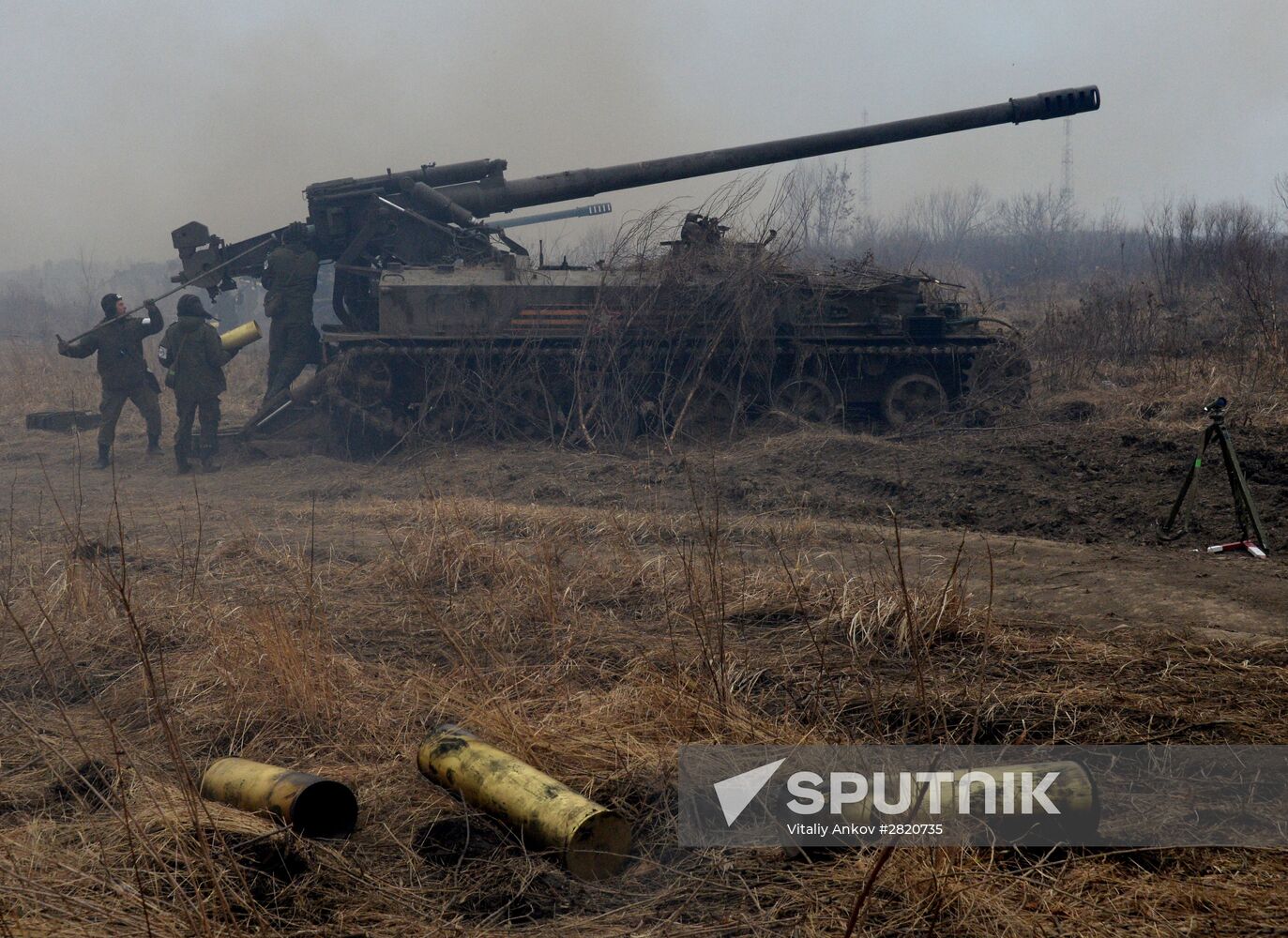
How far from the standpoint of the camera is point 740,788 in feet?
10.4

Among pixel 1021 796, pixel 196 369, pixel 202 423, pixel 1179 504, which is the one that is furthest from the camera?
pixel 202 423

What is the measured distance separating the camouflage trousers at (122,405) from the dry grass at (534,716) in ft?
19.2

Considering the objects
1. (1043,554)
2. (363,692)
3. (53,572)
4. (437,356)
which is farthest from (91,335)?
(1043,554)

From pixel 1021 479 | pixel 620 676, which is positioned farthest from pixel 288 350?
pixel 620 676

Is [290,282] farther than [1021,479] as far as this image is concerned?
Yes

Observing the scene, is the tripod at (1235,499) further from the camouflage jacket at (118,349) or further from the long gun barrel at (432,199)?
the camouflage jacket at (118,349)

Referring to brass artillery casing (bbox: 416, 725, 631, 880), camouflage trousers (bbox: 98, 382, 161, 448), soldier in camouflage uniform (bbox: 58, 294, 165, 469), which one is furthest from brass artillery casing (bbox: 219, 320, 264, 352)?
brass artillery casing (bbox: 416, 725, 631, 880)

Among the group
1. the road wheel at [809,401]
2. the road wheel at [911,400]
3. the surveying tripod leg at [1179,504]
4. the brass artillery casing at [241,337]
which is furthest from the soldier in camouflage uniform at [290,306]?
the surveying tripod leg at [1179,504]

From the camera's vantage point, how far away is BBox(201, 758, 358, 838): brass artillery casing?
3061mm

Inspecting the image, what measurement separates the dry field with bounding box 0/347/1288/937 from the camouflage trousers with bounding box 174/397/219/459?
105 inches

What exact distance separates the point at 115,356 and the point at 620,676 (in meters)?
10.0

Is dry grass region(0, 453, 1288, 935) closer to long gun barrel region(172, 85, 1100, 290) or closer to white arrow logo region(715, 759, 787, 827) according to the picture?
white arrow logo region(715, 759, 787, 827)

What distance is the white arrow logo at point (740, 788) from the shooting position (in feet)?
10.2

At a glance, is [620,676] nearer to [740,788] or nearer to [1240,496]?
[740,788]
